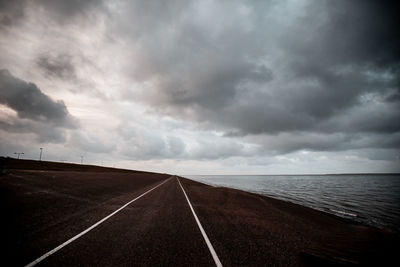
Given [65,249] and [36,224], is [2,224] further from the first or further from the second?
[65,249]

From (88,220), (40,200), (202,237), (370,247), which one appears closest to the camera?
(202,237)

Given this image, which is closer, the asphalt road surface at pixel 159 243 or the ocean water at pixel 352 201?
the asphalt road surface at pixel 159 243

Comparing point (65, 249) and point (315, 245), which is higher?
point (65, 249)

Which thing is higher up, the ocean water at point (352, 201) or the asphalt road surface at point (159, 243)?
the asphalt road surface at point (159, 243)

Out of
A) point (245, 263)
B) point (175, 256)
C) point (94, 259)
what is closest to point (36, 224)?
point (94, 259)

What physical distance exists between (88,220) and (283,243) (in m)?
8.34

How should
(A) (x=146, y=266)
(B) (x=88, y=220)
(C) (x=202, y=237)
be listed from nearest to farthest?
1. (A) (x=146, y=266)
2. (C) (x=202, y=237)
3. (B) (x=88, y=220)

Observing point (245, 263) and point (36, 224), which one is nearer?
point (245, 263)

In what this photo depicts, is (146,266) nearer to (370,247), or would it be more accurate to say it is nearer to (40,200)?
(370,247)

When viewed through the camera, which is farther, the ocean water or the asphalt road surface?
the ocean water

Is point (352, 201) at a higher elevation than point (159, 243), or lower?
lower

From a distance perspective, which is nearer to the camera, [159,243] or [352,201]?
[159,243]

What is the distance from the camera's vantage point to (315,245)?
20.9 feet

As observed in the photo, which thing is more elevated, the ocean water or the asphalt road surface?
the asphalt road surface
